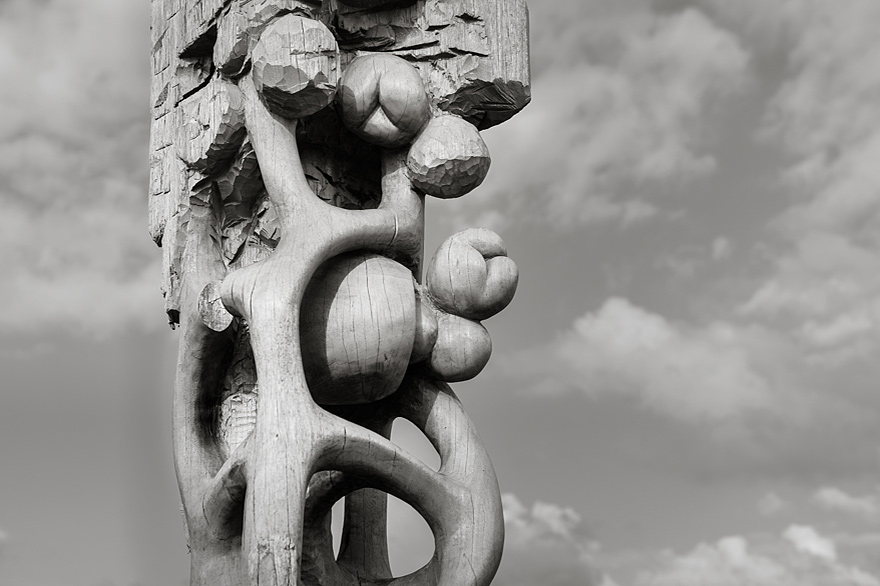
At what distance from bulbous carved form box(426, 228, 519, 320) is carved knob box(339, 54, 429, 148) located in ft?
1.21

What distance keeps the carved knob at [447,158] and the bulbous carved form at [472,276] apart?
16 centimetres

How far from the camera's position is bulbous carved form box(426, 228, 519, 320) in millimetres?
3854

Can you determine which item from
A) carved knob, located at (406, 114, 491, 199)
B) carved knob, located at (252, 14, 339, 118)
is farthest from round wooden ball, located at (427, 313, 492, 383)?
carved knob, located at (252, 14, 339, 118)

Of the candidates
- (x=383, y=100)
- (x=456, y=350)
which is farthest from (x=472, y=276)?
(x=383, y=100)

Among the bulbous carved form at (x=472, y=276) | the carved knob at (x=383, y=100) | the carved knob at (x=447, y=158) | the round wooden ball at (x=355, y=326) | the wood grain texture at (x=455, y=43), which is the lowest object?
the round wooden ball at (x=355, y=326)

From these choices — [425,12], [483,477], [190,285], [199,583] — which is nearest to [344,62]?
[425,12]

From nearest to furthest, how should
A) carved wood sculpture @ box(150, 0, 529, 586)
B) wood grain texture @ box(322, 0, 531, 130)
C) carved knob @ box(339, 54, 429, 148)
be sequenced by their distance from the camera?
carved wood sculpture @ box(150, 0, 529, 586)
carved knob @ box(339, 54, 429, 148)
wood grain texture @ box(322, 0, 531, 130)

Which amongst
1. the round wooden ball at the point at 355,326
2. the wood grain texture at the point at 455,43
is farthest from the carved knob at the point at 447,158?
the round wooden ball at the point at 355,326

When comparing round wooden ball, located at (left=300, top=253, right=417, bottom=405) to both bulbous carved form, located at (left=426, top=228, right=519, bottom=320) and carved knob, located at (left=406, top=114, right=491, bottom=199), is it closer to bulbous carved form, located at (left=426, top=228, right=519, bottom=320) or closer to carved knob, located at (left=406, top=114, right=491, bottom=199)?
bulbous carved form, located at (left=426, top=228, right=519, bottom=320)

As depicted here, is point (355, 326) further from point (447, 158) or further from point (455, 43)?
point (455, 43)

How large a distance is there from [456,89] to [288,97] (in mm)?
559

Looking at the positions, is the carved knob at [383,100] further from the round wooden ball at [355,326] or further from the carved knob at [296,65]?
the round wooden ball at [355,326]

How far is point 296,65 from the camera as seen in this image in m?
3.65

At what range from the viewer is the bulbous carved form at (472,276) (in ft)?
12.6
